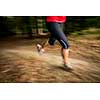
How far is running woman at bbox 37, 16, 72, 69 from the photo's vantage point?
4.81 metres

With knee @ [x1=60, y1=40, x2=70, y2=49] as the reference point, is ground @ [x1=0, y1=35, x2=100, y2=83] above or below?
below

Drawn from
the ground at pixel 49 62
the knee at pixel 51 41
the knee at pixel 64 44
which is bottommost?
the ground at pixel 49 62

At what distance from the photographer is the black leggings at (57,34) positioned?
190 inches

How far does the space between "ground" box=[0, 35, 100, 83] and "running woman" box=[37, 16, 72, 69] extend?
5cm

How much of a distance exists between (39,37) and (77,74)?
56cm

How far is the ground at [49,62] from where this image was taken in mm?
4805

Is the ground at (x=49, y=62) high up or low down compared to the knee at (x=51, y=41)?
down

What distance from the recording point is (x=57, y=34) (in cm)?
484

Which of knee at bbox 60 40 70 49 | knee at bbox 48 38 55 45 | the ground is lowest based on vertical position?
the ground

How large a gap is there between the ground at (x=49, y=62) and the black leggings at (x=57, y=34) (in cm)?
6

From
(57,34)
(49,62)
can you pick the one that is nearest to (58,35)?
(57,34)

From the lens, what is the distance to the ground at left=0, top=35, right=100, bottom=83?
4.80m
